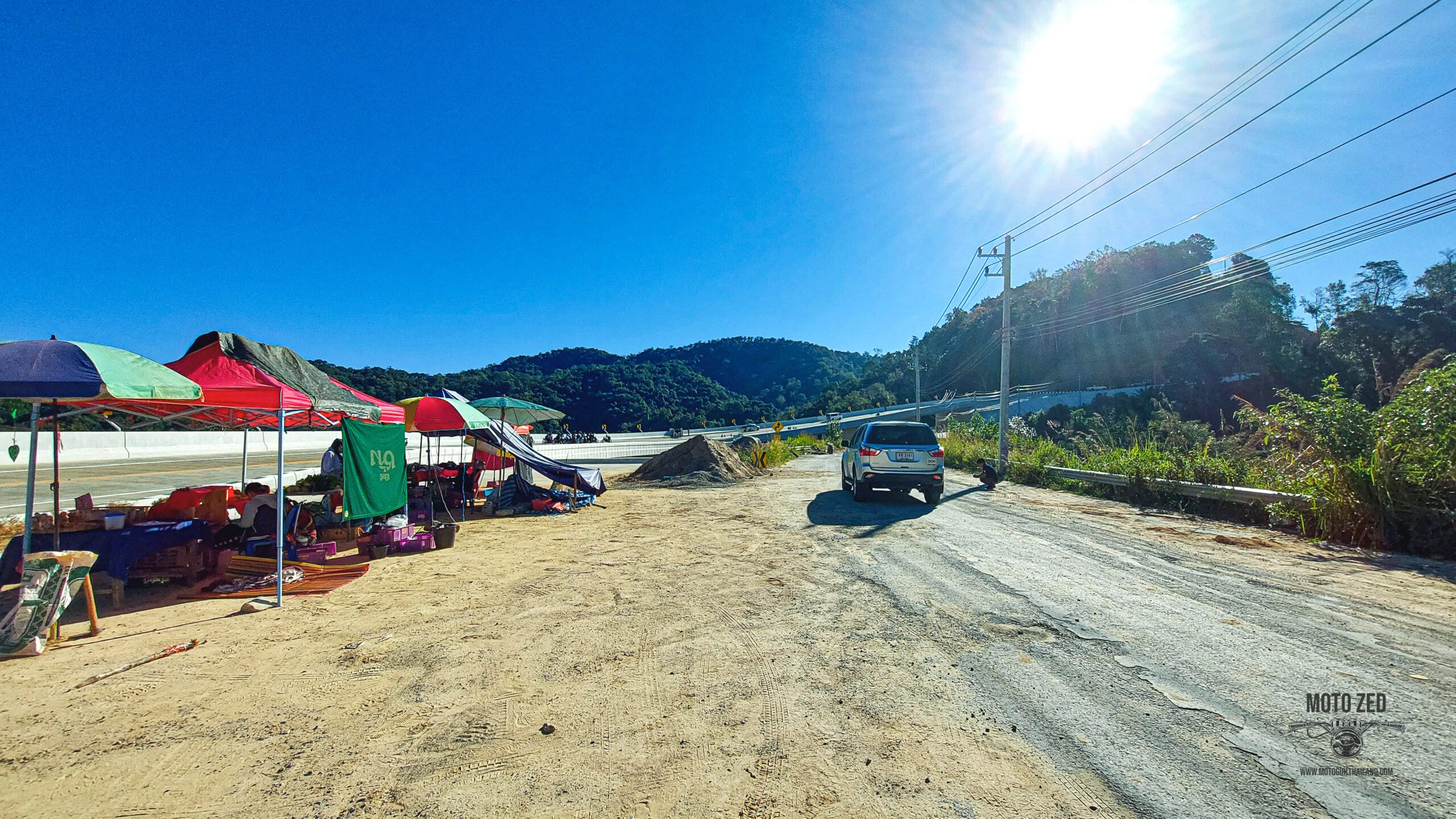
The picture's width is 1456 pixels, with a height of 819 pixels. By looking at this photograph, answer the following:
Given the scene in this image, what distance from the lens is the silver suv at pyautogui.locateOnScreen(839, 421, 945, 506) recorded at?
1200 centimetres

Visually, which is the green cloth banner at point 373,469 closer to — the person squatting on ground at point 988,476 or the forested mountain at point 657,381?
the person squatting on ground at point 988,476

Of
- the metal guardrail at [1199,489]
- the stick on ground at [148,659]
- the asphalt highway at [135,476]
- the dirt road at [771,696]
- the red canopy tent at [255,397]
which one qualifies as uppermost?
the red canopy tent at [255,397]

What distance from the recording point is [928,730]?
3.18 meters

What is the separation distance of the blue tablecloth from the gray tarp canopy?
5.51m

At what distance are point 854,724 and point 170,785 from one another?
3.61 m

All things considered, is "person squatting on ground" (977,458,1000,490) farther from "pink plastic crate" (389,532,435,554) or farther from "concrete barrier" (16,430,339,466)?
"concrete barrier" (16,430,339,466)

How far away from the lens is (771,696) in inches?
143

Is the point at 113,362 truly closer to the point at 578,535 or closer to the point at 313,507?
the point at 313,507

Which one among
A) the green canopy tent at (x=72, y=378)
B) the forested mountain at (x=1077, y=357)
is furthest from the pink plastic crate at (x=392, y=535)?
the forested mountain at (x=1077, y=357)

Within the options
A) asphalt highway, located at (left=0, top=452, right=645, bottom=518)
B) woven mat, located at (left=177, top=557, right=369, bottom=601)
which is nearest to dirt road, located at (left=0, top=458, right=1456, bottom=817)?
woven mat, located at (left=177, top=557, right=369, bottom=601)

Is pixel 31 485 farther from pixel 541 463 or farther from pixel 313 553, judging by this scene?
pixel 541 463

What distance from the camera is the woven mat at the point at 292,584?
20.5 ft

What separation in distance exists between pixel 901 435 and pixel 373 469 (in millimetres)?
9874

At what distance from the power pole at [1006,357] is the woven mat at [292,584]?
58.7 feet
